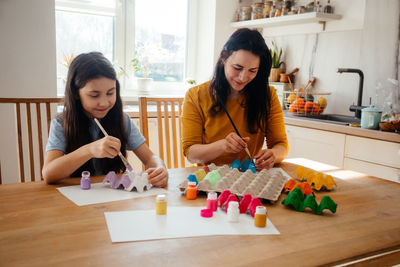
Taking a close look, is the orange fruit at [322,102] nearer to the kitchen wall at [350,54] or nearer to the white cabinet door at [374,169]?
the kitchen wall at [350,54]

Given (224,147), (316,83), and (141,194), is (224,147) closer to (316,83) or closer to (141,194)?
(141,194)

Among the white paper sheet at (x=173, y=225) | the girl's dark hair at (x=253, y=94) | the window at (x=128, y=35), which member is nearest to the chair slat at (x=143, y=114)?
the girl's dark hair at (x=253, y=94)

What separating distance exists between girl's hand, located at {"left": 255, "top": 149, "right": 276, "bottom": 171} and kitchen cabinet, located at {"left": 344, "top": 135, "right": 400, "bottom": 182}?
3.53 feet

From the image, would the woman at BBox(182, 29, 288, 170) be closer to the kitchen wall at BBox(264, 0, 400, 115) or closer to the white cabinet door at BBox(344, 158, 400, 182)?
the white cabinet door at BBox(344, 158, 400, 182)

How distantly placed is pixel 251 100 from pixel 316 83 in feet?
5.30

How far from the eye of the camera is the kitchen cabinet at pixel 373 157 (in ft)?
6.88

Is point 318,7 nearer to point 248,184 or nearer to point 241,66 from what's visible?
→ point 241,66

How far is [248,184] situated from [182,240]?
0.38 meters

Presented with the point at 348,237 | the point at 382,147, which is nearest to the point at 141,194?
the point at 348,237

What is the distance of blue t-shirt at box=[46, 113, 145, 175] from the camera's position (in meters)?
1.30

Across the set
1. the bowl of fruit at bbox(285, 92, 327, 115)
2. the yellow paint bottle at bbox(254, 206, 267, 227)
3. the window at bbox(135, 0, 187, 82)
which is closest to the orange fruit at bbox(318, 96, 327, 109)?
the bowl of fruit at bbox(285, 92, 327, 115)

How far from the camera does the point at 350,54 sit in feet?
9.25

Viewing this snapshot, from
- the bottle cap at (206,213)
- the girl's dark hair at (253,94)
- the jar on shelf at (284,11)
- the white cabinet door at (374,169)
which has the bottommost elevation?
the white cabinet door at (374,169)

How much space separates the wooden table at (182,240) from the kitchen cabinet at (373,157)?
1.19 m
